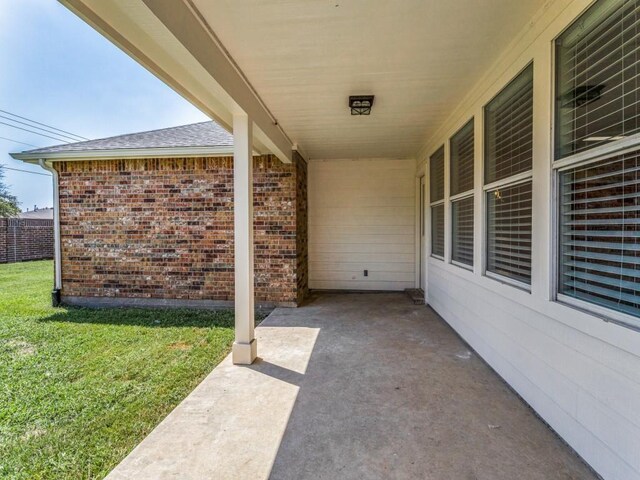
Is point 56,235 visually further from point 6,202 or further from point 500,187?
point 6,202

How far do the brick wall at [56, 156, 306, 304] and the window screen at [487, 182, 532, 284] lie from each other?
3151 millimetres

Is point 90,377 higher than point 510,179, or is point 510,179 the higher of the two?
point 510,179

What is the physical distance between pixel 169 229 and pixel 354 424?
465cm

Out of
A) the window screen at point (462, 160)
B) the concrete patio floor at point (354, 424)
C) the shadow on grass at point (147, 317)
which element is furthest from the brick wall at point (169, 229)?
the window screen at point (462, 160)

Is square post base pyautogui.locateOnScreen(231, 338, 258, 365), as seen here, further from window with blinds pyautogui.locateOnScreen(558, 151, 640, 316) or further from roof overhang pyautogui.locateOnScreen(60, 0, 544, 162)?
window with blinds pyautogui.locateOnScreen(558, 151, 640, 316)

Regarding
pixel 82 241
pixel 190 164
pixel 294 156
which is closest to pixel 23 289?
pixel 82 241

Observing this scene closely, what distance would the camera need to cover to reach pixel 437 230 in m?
5.27

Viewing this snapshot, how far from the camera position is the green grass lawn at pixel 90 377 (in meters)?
1.98

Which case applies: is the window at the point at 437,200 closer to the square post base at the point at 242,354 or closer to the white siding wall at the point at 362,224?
the white siding wall at the point at 362,224

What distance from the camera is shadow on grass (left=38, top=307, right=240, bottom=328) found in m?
4.55

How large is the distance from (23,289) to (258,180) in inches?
225

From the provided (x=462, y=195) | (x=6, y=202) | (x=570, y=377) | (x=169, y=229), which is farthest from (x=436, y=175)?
(x=6, y=202)

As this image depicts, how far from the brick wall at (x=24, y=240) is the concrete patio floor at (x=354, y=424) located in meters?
13.1

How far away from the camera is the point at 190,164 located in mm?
5496
